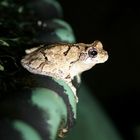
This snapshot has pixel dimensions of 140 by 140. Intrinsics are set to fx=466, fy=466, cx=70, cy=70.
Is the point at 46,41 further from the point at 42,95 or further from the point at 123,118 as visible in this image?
the point at 123,118

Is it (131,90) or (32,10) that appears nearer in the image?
(32,10)

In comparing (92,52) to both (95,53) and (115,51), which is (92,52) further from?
(115,51)

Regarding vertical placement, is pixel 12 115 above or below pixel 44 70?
above

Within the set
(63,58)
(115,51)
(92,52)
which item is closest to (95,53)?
(92,52)

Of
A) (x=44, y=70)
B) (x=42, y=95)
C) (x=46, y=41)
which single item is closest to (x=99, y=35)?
(x=46, y=41)


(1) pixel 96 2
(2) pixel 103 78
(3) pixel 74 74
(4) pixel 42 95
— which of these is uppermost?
(4) pixel 42 95

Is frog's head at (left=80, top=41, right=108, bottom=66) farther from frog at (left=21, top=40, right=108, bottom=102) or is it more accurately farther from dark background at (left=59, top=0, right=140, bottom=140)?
dark background at (left=59, top=0, right=140, bottom=140)

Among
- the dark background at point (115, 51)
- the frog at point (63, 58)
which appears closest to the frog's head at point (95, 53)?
the frog at point (63, 58)
